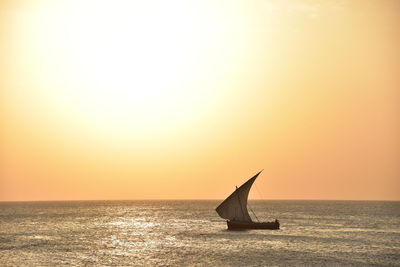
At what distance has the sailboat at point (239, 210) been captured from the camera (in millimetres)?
95625

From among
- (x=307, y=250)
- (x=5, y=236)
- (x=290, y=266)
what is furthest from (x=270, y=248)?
(x=5, y=236)

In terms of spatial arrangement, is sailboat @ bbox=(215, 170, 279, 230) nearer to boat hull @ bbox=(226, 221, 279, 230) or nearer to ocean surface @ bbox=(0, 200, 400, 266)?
boat hull @ bbox=(226, 221, 279, 230)

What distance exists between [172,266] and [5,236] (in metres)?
44.4

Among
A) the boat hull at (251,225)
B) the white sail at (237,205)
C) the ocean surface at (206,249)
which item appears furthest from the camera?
the boat hull at (251,225)

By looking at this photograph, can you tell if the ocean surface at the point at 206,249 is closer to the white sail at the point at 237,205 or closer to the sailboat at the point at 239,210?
the sailboat at the point at 239,210

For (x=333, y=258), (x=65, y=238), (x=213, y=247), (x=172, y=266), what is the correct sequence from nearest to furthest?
(x=172, y=266), (x=333, y=258), (x=213, y=247), (x=65, y=238)

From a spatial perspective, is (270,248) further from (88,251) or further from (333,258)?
(88,251)

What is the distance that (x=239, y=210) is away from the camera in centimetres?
9744

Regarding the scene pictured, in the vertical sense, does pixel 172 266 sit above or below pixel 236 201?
below

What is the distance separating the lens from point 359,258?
6431 centimetres

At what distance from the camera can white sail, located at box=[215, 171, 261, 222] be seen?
3760 inches

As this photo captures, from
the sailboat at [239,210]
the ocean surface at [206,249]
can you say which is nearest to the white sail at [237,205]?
the sailboat at [239,210]

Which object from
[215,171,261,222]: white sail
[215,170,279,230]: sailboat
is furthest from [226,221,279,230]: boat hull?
[215,171,261,222]: white sail

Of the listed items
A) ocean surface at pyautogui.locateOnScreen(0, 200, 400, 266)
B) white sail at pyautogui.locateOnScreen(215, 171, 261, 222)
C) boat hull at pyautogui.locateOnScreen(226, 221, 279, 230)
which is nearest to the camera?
ocean surface at pyautogui.locateOnScreen(0, 200, 400, 266)
